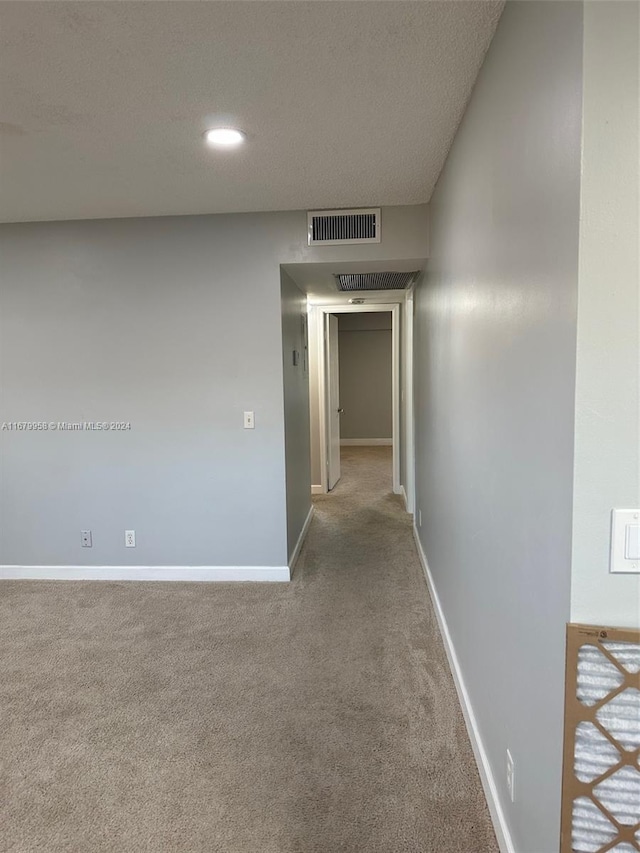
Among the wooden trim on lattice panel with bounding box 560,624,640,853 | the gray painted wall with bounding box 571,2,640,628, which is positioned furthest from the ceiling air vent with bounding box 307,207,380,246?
the wooden trim on lattice panel with bounding box 560,624,640,853

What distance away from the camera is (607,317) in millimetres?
899

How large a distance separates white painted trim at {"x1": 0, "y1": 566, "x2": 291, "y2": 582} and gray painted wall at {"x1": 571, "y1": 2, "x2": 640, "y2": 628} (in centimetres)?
265

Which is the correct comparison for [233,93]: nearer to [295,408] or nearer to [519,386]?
[519,386]

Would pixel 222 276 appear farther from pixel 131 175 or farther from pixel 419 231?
pixel 419 231

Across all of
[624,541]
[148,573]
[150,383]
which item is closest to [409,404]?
[150,383]

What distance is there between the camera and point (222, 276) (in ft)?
10.6

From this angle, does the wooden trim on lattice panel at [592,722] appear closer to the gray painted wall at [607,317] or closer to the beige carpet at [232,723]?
the gray painted wall at [607,317]

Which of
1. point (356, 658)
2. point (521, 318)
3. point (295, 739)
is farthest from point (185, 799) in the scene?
point (521, 318)

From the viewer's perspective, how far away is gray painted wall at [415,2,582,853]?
0.98 m

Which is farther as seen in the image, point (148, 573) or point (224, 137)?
point (148, 573)

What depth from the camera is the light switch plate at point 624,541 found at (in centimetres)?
94

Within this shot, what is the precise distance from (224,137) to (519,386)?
1605 millimetres

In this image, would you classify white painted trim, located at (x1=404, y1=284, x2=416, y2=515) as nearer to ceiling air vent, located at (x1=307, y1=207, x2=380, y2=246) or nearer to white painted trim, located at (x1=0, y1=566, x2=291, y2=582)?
ceiling air vent, located at (x1=307, y1=207, x2=380, y2=246)

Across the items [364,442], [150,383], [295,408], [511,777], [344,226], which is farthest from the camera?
[364,442]
